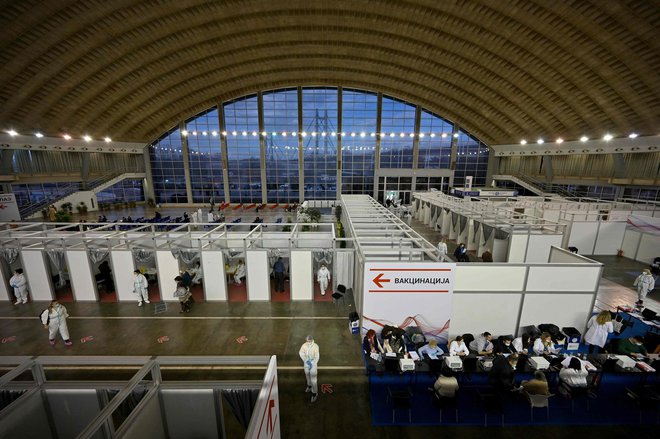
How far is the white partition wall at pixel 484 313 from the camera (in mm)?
7871

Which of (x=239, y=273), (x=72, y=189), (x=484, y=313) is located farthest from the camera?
(x=72, y=189)

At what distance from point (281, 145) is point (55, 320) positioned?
96.0ft

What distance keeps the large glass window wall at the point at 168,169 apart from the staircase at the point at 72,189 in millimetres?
2181

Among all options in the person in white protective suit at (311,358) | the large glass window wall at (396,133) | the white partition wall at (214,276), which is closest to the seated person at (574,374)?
the person in white protective suit at (311,358)

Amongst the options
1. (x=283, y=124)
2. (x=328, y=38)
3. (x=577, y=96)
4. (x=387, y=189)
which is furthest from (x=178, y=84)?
(x=577, y=96)

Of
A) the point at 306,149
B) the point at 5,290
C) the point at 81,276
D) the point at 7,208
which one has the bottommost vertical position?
the point at 5,290

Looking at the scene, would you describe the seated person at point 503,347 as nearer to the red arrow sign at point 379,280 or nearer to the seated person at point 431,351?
the seated person at point 431,351

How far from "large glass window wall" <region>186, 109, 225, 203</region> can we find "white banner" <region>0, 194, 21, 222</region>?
17003 mm

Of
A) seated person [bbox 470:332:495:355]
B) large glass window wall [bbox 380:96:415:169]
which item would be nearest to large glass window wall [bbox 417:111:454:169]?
large glass window wall [bbox 380:96:415:169]

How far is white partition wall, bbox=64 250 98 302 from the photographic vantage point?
33.4ft

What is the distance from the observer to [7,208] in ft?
63.5

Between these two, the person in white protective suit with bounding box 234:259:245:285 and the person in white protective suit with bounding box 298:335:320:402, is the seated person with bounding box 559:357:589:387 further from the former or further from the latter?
the person in white protective suit with bounding box 234:259:245:285

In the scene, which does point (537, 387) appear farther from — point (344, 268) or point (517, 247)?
point (517, 247)

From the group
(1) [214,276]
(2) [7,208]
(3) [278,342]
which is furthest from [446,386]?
(2) [7,208]
